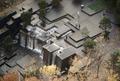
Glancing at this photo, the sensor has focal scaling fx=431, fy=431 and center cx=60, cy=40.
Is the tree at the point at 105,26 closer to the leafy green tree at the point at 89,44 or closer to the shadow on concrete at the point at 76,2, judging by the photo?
the leafy green tree at the point at 89,44

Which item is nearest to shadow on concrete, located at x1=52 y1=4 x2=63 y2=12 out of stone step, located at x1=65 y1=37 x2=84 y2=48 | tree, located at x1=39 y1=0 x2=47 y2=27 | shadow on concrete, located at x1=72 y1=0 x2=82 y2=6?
tree, located at x1=39 y1=0 x2=47 y2=27

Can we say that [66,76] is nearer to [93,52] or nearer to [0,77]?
[93,52]

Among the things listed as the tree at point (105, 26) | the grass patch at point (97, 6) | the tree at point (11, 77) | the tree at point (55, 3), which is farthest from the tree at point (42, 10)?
the tree at point (11, 77)

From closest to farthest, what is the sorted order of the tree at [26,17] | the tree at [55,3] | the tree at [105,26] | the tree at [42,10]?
1. the tree at [105,26]
2. the tree at [26,17]
3. the tree at [42,10]
4. the tree at [55,3]

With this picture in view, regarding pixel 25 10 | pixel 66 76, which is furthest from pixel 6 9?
pixel 66 76

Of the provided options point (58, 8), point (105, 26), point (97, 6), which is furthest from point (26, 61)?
point (97, 6)

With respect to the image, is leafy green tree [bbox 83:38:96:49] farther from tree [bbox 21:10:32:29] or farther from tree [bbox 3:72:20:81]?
tree [bbox 21:10:32:29]
